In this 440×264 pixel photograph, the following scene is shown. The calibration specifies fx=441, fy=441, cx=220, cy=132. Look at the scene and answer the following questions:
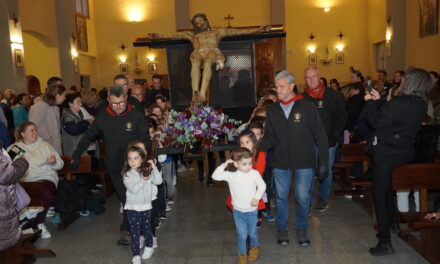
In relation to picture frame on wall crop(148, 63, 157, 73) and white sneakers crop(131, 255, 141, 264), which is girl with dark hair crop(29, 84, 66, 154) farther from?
picture frame on wall crop(148, 63, 157, 73)

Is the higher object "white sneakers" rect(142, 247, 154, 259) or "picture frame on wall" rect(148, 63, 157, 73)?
"picture frame on wall" rect(148, 63, 157, 73)

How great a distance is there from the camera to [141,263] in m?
4.49

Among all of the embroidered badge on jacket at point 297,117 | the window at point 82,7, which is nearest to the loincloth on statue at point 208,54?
the embroidered badge on jacket at point 297,117

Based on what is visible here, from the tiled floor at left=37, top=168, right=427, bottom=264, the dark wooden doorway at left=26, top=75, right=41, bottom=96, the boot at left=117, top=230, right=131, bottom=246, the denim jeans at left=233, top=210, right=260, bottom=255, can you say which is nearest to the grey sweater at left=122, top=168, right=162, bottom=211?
the tiled floor at left=37, top=168, right=427, bottom=264

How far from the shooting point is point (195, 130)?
577 centimetres

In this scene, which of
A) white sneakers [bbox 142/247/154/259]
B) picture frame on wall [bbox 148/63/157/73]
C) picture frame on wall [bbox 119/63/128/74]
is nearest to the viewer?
white sneakers [bbox 142/247/154/259]

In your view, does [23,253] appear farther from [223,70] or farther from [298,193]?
[223,70]

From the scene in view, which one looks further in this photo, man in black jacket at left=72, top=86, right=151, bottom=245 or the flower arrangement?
the flower arrangement

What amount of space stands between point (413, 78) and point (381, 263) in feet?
5.85

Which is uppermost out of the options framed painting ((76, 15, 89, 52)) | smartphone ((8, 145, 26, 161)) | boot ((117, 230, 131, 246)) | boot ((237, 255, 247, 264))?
framed painting ((76, 15, 89, 52))

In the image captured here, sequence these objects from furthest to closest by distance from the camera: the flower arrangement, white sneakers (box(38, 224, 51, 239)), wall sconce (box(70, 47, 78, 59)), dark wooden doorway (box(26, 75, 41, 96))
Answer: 1. wall sconce (box(70, 47, 78, 59))
2. dark wooden doorway (box(26, 75, 41, 96))
3. the flower arrangement
4. white sneakers (box(38, 224, 51, 239))

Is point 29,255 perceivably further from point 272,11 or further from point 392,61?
point 272,11

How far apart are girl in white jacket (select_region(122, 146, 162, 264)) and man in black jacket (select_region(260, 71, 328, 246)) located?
127cm

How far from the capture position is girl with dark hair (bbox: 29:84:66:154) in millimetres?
6508
